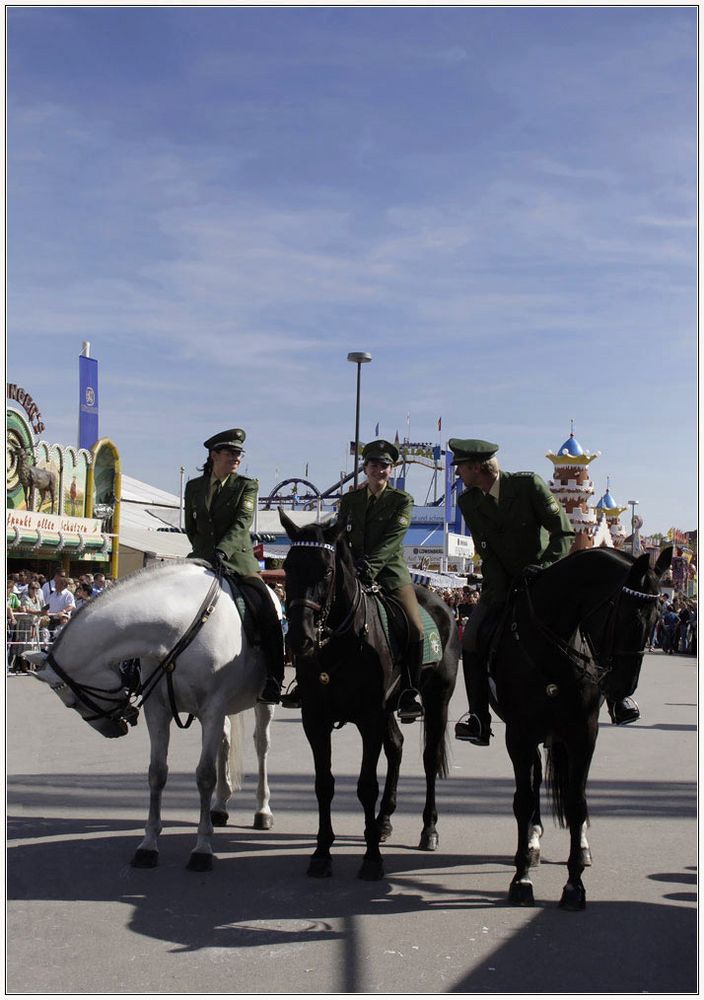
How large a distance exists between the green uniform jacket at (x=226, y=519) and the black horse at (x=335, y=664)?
1209 mm

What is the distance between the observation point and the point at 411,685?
24.8ft

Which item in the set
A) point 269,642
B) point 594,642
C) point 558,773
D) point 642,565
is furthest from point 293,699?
point 642,565

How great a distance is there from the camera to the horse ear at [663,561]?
5.91 meters

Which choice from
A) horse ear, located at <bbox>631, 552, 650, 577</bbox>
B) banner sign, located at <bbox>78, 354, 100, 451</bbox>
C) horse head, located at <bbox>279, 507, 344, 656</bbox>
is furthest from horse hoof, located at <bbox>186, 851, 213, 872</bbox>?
banner sign, located at <bbox>78, 354, 100, 451</bbox>

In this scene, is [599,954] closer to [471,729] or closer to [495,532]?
[471,729]

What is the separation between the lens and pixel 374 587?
7.37 metres

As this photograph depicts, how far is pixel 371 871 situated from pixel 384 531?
8.04ft

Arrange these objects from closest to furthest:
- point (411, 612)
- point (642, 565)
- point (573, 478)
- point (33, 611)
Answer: point (642, 565)
point (411, 612)
point (33, 611)
point (573, 478)

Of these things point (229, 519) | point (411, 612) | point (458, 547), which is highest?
point (458, 547)

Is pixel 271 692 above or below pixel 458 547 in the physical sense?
below

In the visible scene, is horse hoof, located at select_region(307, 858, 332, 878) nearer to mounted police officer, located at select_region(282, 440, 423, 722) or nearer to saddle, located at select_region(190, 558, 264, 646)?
mounted police officer, located at select_region(282, 440, 423, 722)

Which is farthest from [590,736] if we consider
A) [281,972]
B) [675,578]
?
[675,578]

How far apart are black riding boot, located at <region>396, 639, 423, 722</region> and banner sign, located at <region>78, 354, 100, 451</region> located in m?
30.8

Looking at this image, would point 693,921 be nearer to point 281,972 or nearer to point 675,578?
point 281,972
